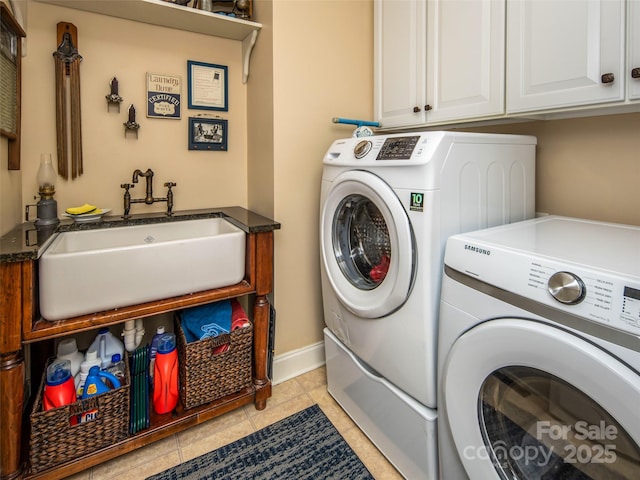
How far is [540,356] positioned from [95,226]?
1713 mm

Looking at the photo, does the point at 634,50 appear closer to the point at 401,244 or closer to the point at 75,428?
the point at 401,244

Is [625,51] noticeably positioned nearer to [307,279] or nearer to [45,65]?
[307,279]

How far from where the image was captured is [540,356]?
0.77 metres

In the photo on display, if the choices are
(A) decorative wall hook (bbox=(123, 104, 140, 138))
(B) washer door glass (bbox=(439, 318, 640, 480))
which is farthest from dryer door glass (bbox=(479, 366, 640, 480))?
(A) decorative wall hook (bbox=(123, 104, 140, 138))

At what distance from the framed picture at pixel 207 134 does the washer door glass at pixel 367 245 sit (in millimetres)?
816

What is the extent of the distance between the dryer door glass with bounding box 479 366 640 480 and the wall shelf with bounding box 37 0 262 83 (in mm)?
1903

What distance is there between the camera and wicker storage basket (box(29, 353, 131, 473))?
1.22m

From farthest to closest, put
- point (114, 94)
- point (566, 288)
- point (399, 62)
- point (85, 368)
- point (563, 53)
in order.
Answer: point (399, 62), point (114, 94), point (85, 368), point (563, 53), point (566, 288)

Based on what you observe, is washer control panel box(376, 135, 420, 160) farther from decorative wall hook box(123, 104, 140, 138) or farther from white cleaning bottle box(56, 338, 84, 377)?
white cleaning bottle box(56, 338, 84, 377)

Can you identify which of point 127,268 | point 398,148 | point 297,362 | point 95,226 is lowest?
point 297,362

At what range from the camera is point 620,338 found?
0.67 meters

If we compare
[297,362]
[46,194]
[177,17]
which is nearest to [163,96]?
[177,17]

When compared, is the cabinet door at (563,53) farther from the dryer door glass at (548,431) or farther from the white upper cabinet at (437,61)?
the dryer door glass at (548,431)

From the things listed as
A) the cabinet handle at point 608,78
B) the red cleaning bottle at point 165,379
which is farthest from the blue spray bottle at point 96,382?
the cabinet handle at point 608,78
